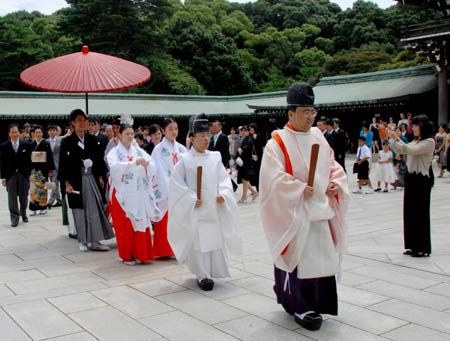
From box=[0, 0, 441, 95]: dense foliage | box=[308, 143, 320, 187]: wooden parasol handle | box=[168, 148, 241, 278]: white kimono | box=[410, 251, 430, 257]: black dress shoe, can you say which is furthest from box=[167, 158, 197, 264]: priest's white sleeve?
box=[0, 0, 441, 95]: dense foliage

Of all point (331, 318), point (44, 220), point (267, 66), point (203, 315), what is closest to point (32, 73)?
point (44, 220)

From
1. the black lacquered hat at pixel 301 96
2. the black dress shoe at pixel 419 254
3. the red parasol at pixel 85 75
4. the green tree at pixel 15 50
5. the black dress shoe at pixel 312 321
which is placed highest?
the green tree at pixel 15 50

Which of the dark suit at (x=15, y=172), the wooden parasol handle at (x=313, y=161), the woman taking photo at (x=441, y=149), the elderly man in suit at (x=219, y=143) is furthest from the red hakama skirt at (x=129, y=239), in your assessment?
the woman taking photo at (x=441, y=149)

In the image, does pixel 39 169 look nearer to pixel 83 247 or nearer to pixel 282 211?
pixel 83 247

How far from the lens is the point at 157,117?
87.7 ft

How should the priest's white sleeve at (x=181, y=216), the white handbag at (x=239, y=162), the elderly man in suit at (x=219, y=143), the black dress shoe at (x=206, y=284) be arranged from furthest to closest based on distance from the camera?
the white handbag at (x=239, y=162) < the elderly man in suit at (x=219, y=143) < the priest's white sleeve at (x=181, y=216) < the black dress shoe at (x=206, y=284)

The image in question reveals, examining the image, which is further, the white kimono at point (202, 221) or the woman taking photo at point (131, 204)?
the woman taking photo at point (131, 204)

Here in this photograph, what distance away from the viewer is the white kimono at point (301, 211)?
3.84m

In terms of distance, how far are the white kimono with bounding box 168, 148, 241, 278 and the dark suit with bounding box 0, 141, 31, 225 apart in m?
5.03

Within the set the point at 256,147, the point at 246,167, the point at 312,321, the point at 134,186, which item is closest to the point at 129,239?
the point at 134,186

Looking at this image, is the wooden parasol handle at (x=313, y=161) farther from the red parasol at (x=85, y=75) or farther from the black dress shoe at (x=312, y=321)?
the red parasol at (x=85, y=75)

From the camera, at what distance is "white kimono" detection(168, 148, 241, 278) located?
5027mm

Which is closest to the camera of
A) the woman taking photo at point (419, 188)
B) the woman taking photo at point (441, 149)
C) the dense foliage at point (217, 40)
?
the woman taking photo at point (419, 188)

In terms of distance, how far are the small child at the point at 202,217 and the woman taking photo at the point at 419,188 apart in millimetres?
2246
